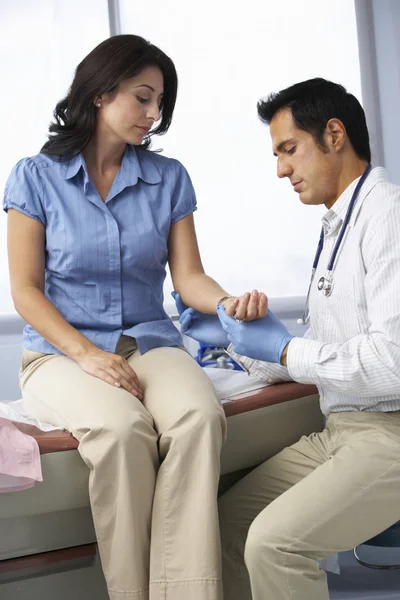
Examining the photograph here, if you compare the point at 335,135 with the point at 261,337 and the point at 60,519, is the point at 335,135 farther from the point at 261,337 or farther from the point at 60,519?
the point at 60,519

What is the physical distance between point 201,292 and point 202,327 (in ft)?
0.29

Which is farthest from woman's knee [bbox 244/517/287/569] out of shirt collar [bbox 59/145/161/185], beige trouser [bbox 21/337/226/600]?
shirt collar [bbox 59/145/161/185]

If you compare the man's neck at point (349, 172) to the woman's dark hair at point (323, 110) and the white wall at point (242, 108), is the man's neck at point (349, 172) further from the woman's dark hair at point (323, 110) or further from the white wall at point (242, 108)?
the white wall at point (242, 108)

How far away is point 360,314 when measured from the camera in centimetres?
151

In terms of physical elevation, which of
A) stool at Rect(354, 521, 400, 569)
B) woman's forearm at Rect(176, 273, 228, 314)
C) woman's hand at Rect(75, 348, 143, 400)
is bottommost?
stool at Rect(354, 521, 400, 569)

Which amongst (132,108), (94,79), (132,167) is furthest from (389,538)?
(94,79)

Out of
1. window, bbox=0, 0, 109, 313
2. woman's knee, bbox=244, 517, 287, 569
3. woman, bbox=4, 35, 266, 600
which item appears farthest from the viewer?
window, bbox=0, 0, 109, 313

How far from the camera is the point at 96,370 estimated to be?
5.45 ft

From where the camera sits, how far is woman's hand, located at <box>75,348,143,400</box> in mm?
1643

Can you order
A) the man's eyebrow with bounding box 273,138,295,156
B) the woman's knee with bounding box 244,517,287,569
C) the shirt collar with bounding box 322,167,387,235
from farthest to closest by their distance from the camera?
the man's eyebrow with bounding box 273,138,295,156
the shirt collar with bounding box 322,167,387,235
the woman's knee with bounding box 244,517,287,569

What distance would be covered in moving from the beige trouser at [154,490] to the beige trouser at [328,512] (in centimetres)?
11


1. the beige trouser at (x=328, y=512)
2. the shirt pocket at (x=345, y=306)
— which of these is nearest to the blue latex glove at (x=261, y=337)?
the shirt pocket at (x=345, y=306)

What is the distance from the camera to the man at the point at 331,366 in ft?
4.50

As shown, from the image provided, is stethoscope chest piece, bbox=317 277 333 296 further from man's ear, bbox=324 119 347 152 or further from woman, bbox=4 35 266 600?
man's ear, bbox=324 119 347 152
